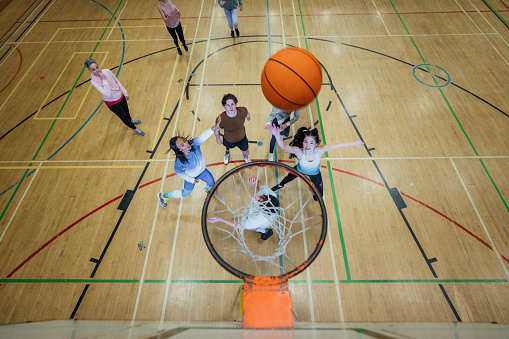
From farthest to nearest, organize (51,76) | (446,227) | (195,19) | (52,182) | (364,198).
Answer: (195,19)
(51,76)
(52,182)
(364,198)
(446,227)

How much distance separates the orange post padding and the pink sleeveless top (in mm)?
5867

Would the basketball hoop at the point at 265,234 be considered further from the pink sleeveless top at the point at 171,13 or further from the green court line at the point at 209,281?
the pink sleeveless top at the point at 171,13

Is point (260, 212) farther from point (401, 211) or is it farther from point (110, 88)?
point (110, 88)

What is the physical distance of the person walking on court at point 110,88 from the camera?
162 inches

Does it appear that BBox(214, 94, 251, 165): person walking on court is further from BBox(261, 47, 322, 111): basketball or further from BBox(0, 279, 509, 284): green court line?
BBox(0, 279, 509, 284): green court line

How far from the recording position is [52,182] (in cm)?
483

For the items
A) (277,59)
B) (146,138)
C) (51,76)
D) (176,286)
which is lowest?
(176,286)

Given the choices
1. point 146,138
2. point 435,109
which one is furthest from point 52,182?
point 435,109

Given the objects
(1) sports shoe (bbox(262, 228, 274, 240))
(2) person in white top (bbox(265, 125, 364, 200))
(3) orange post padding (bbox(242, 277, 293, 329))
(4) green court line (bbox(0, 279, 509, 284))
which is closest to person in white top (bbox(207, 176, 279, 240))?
(1) sports shoe (bbox(262, 228, 274, 240))

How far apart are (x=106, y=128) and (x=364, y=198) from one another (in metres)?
5.52

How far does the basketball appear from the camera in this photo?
3205 millimetres

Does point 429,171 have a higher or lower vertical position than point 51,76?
lower

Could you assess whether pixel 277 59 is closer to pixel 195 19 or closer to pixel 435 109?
pixel 435 109

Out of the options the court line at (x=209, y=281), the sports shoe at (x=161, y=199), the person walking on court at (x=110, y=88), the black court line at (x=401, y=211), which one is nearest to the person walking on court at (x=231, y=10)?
the person walking on court at (x=110, y=88)
